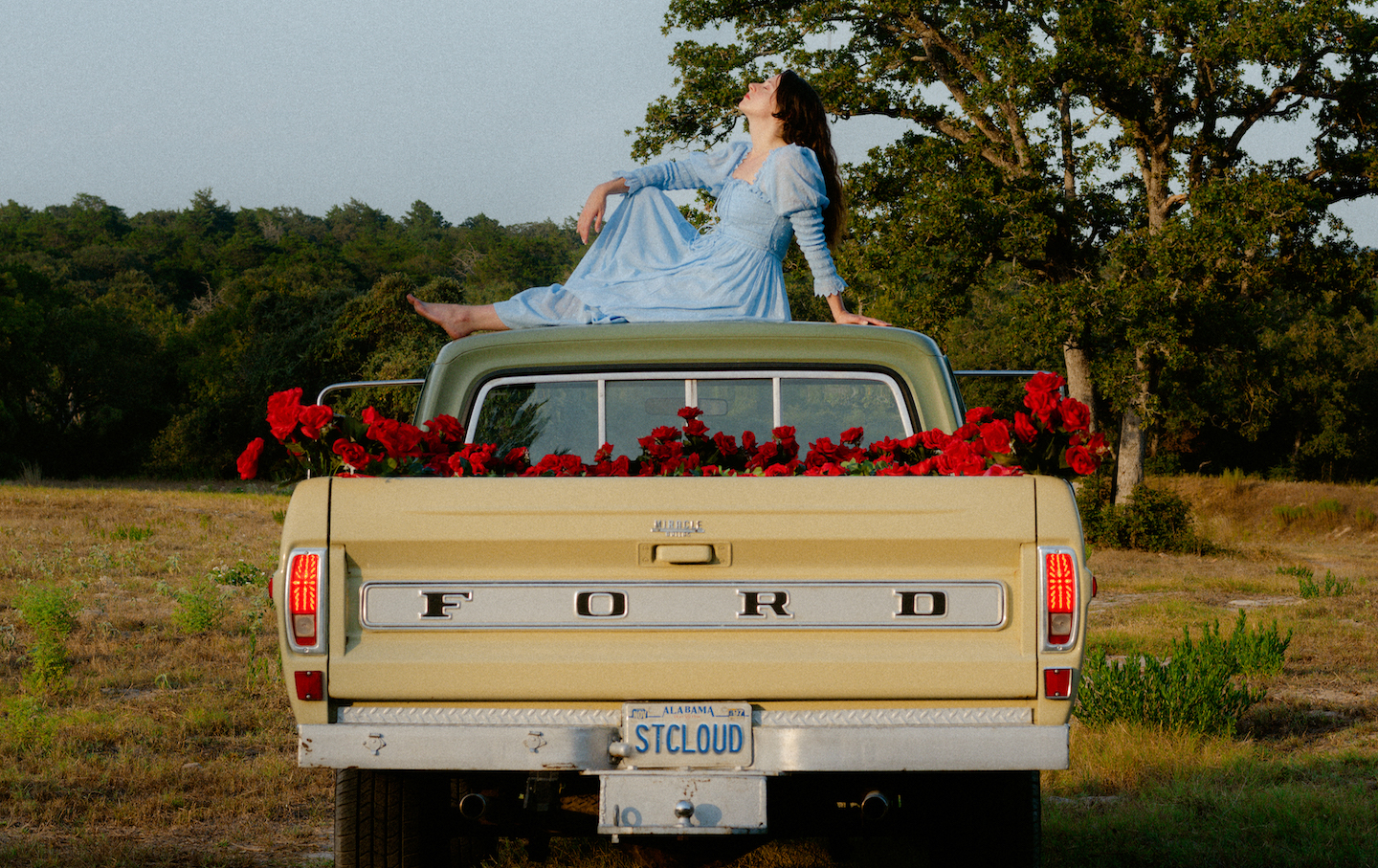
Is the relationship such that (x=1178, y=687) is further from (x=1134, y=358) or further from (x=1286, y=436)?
(x=1286, y=436)

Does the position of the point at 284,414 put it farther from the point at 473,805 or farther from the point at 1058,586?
the point at 1058,586

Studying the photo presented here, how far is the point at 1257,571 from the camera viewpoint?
1658 cm

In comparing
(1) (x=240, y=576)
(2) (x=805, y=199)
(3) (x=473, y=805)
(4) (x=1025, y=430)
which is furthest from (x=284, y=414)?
(1) (x=240, y=576)

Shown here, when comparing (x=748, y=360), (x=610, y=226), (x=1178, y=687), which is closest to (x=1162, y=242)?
(x=1178, y=687)

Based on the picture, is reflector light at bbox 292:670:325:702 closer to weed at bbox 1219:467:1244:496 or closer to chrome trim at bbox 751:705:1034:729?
chrome trim at bbox 751:705:1034:729

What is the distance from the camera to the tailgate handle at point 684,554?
2.96 meters

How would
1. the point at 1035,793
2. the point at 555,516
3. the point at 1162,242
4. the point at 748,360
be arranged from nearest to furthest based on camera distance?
Answer: 1. the point at 555,516
2. the point at 1035,793
3. the point at 748,360
4. the point at 1162,242

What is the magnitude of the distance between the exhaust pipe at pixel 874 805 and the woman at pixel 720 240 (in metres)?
2.35

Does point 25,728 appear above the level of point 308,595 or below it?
below

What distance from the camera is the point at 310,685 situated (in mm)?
2965

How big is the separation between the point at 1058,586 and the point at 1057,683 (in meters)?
0.23

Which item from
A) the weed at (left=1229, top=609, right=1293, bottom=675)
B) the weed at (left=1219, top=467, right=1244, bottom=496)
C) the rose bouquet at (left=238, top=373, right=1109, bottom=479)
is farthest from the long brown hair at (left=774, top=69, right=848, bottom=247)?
the weed at (left=1219, top=467, right=1244, bottom=496)

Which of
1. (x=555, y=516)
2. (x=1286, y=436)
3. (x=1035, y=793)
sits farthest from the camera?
(x=1286, y=436)

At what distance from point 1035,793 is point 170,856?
2981 mm
